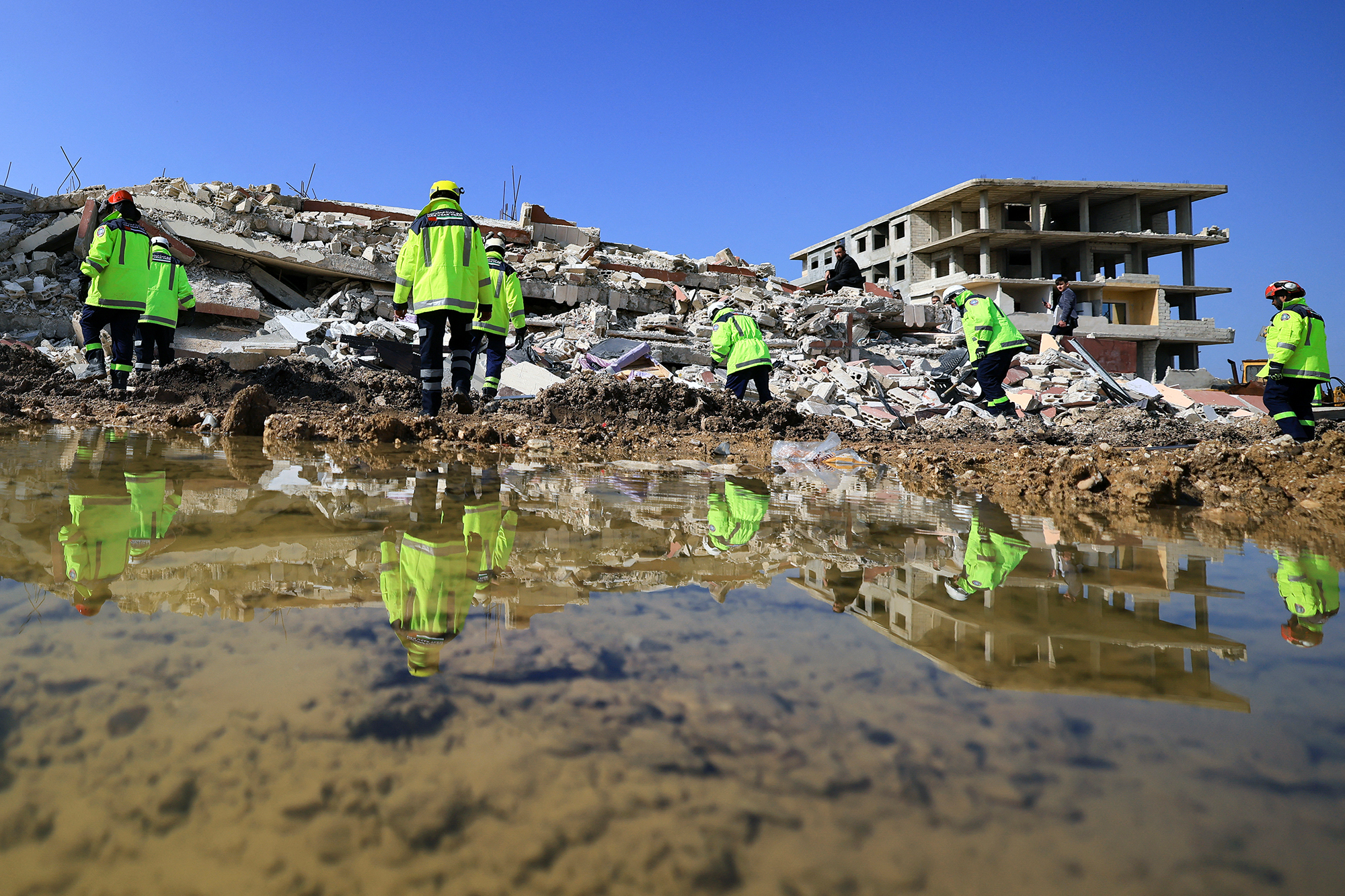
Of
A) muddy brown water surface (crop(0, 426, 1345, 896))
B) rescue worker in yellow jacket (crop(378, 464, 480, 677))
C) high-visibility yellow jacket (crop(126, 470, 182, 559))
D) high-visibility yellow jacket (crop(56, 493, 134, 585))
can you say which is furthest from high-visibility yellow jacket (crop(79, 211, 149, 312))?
rescue worker in yellow jacket (crop(378, 464, 480, 677))

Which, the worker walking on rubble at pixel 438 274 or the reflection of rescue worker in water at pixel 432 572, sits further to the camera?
the worker walking on rubble at pixel 438 274

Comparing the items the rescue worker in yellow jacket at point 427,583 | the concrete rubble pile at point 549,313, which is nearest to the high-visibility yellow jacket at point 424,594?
the rescue worker in yellow jacket at point 427,583

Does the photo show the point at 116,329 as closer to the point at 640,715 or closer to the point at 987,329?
the point at 640,715

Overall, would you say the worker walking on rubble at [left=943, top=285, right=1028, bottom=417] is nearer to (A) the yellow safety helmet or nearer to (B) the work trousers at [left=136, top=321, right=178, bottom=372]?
(A) the yellow safety helmet

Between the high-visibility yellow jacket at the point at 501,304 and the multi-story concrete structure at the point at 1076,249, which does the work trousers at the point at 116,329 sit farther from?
the multi-story concrete structure at the point at 1076,249

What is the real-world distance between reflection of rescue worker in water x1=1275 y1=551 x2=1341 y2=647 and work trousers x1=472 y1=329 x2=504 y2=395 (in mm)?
7059

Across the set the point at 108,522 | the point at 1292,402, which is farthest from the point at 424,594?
the point at 1292,402

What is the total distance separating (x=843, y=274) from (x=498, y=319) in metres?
11.8

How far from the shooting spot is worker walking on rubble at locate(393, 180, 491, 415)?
5867mm

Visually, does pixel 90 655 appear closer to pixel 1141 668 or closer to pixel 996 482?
pixel 1141 668

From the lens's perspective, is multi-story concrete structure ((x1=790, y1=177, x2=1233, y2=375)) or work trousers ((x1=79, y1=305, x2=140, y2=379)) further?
multi-story concrete structure ((x1=790, y1=177, x2=1233, y2=375))

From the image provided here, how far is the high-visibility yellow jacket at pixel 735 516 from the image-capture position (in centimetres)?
234

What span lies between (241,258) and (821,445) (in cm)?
1255

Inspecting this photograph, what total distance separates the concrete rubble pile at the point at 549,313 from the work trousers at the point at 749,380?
91cm
